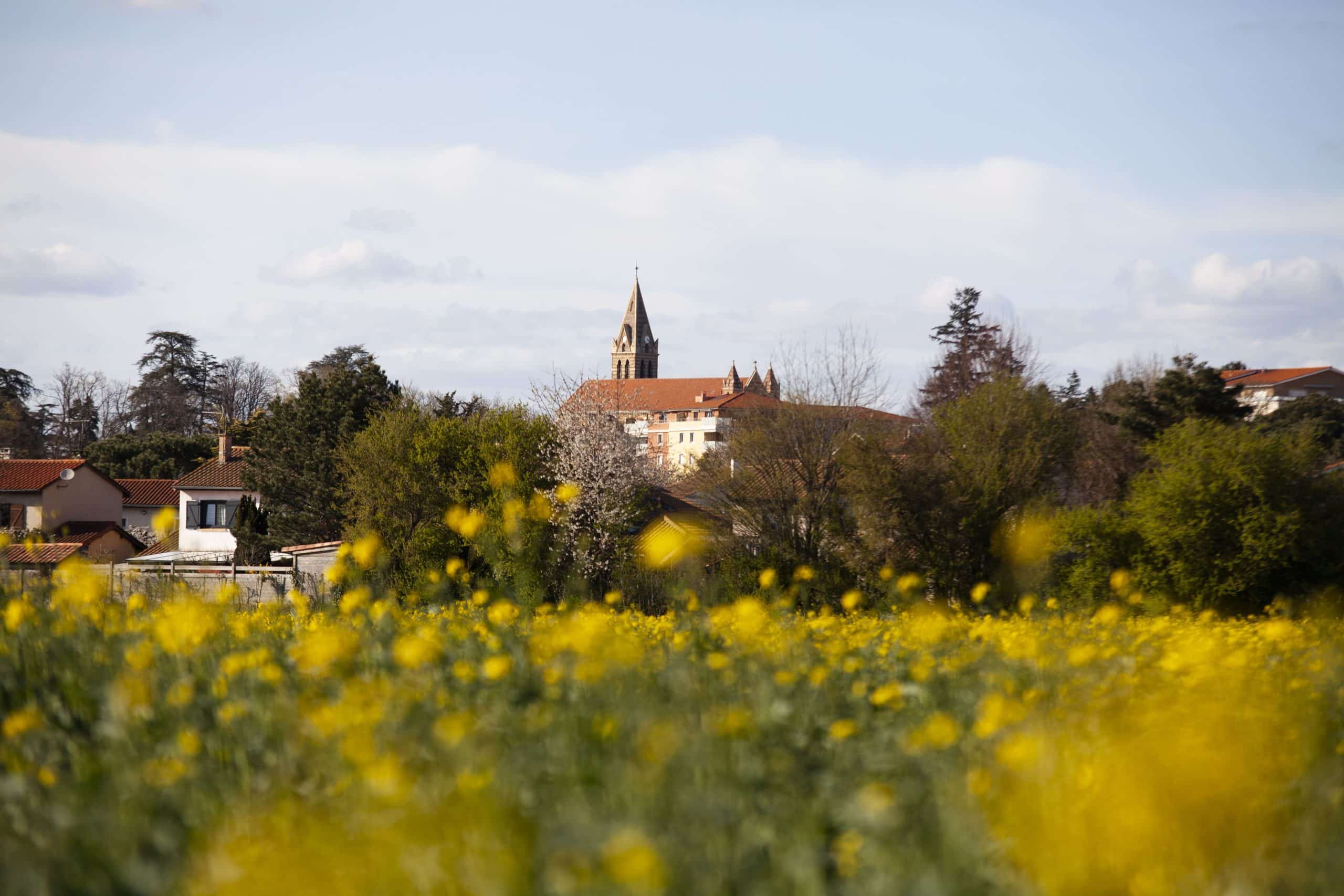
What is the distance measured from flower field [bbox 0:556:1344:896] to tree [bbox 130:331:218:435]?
75.3 meters

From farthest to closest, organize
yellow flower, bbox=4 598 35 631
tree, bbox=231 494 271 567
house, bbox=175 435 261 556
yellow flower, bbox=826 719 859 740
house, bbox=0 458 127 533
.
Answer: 1. house, bbox=175 435 261 556
2. house, bbox=0 458 127 533
3. tree, bbox=231 494 271 567
4. yellow flower, bbox=4 598 35 631
5. yellow flower, bbox=826 719 859 740

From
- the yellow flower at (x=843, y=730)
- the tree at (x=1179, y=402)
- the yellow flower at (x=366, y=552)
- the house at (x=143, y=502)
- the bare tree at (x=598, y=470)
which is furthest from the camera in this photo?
the house at (x=143, y=502)

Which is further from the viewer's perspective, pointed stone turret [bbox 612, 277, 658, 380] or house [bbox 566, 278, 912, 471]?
pointed stone turret [bbox 612, 277, 658, 380]

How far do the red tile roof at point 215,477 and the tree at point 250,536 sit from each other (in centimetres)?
479

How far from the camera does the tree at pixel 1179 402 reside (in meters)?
34.2

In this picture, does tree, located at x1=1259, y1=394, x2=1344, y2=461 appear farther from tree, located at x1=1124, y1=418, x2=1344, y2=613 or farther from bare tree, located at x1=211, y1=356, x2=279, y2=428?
bare tree, located at x1=211, y1=356, x2=279, y2=428

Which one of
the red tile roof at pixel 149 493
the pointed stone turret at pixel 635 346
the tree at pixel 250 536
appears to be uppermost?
the pointed stone turret at pixel 635 346

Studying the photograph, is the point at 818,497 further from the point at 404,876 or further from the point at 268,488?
the point at 268,488

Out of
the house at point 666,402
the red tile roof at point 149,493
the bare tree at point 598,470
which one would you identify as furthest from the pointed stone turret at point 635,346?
the bare tree at point 598,470

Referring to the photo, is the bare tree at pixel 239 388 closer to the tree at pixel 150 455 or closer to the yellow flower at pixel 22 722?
the tree at pixel 150 455

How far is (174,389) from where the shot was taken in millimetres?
76750

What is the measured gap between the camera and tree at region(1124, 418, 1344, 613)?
19.9 metres

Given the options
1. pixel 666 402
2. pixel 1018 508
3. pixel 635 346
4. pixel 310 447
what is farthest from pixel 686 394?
pixel 1018 508

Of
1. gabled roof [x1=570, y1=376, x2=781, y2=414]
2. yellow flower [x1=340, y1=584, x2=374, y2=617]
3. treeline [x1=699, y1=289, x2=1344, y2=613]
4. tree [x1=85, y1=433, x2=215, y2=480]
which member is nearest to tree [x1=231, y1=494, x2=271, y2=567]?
tree [x1=85, y1=433, x2=215, y2=480]
